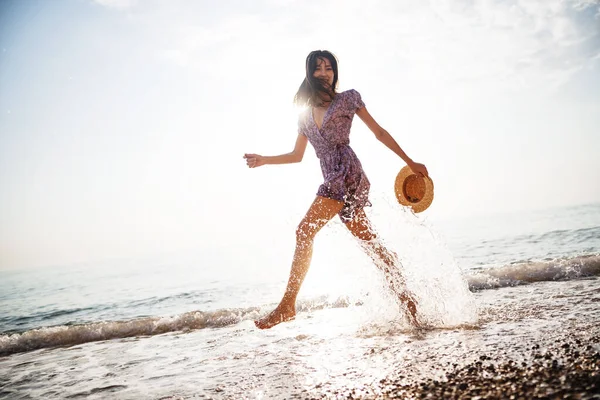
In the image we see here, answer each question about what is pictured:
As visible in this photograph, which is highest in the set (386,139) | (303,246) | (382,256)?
(386,139)

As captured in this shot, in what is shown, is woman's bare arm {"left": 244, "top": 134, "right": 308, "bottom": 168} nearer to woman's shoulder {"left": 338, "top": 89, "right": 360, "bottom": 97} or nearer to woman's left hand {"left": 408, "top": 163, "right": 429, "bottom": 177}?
woman's shoulder {"left": 338, "top": 89, "right": 360, "bottom": 97}

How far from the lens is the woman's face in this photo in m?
3.34

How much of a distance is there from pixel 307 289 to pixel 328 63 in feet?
14.9

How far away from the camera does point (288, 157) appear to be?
11.8 ft

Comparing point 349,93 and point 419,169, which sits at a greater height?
point 349,93

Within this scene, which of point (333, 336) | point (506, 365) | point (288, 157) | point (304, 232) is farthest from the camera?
point (288, 157)

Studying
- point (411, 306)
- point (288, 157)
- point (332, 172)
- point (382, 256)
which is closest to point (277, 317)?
point (382, 256)

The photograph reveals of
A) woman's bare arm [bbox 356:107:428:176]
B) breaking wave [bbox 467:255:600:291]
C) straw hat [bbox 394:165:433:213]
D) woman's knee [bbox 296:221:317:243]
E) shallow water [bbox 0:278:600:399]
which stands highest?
woman's bare arm [bbox 356:107:428:176]

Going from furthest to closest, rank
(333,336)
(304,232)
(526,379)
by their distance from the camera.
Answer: (333,336)
(304,232)
(526,379)

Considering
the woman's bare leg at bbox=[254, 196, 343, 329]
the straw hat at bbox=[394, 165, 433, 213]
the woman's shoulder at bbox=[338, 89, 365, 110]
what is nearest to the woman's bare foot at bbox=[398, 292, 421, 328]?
the straw hat at bbox=[394, 165, 433, 213]

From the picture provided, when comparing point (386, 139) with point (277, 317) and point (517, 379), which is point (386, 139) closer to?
point (277, 317)

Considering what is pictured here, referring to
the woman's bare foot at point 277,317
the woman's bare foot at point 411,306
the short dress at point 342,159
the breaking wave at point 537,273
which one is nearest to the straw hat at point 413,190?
the short dress at point 342,159

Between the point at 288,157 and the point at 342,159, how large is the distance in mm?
561

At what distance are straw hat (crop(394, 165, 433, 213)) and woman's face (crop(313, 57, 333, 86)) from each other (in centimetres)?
103
